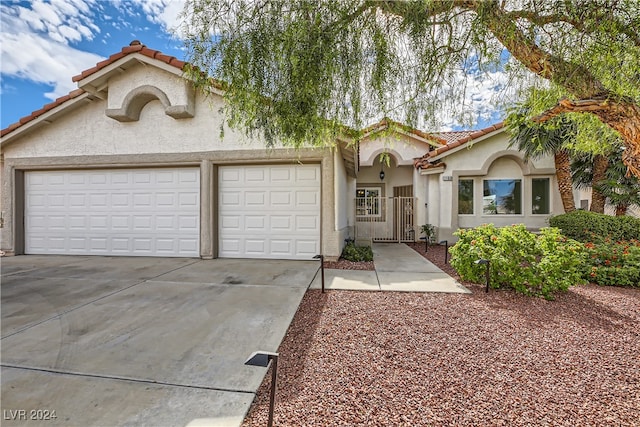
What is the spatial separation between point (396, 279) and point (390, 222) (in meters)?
7.32

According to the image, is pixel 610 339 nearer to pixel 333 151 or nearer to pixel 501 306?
pixel 501 306

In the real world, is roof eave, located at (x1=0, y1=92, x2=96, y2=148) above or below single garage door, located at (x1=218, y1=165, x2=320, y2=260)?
above

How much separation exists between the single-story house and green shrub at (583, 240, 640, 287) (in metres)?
5.08

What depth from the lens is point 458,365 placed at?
9.64 feet

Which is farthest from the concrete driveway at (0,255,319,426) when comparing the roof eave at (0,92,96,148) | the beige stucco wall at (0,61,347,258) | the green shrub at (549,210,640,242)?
the green shrub at (549,210,640,242)

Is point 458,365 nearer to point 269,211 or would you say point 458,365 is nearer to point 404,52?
point 404,52

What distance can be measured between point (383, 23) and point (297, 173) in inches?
196

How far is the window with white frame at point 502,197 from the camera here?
37.1 ft

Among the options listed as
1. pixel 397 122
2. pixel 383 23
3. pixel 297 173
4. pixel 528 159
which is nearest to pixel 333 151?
pixel 297 173

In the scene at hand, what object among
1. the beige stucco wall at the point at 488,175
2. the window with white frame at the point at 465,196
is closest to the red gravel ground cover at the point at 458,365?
the beige stucco wall at the point at 488,175

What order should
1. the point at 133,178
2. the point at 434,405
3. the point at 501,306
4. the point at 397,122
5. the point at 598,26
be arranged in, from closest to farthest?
1. the point at 434,405
2. the point at 598,26
3. the point at 397,122
4. the point at 501,306
5. the point at 133,178

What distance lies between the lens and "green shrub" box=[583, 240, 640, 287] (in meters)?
5.82

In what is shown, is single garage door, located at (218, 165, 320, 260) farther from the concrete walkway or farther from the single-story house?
the concrete walkway

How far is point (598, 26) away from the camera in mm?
2994
